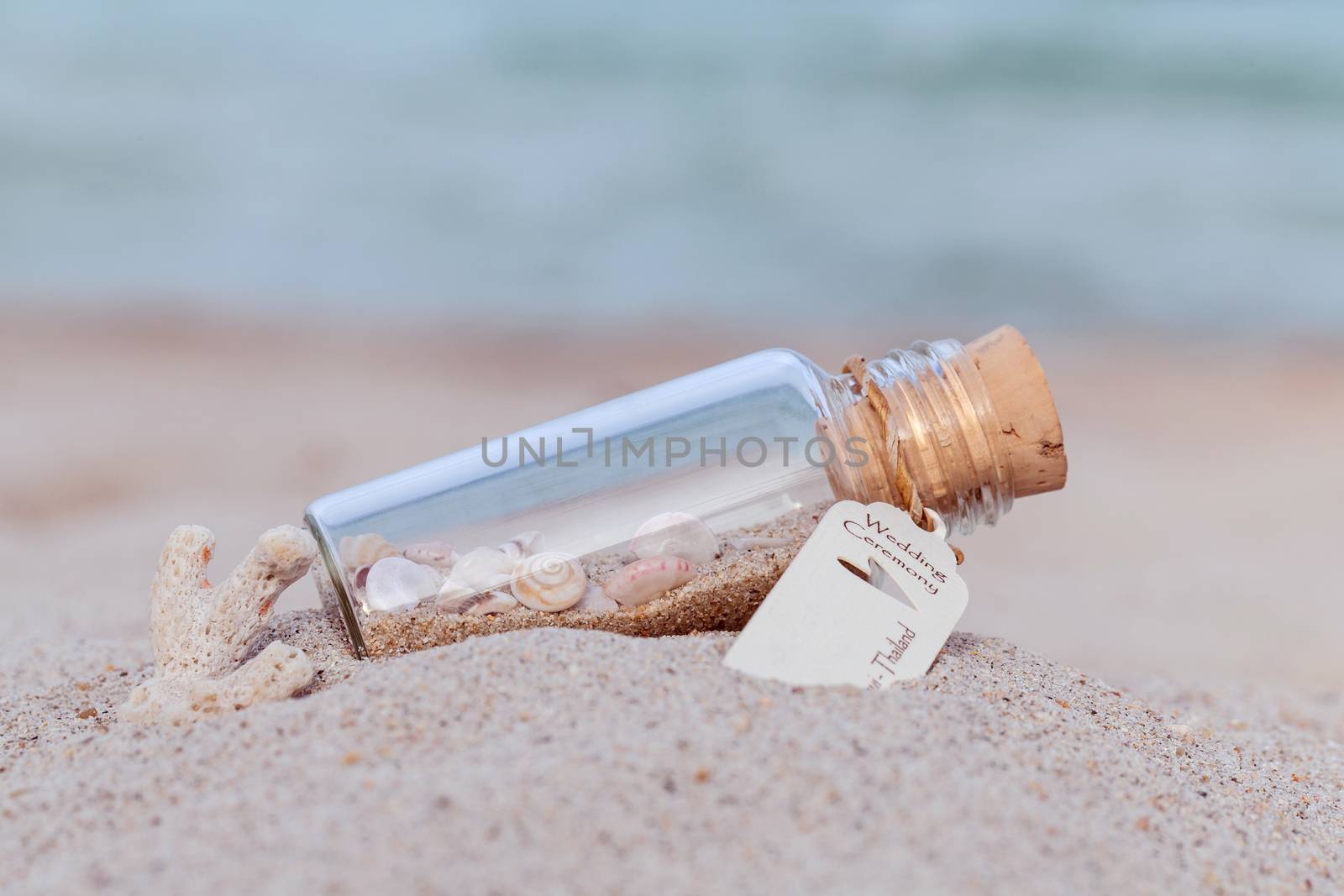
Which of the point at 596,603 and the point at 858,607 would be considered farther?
the point at 596,603

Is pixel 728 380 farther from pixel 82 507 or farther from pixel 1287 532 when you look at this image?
pixel 82 507

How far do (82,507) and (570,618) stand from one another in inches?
150

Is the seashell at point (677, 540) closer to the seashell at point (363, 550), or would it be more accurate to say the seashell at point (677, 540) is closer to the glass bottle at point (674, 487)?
the glass bottle at point (674, 487)

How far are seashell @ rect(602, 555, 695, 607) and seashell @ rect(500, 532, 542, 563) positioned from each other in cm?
14

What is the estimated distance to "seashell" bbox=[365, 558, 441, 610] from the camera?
156 cm

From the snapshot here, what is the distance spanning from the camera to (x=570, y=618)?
155 cm

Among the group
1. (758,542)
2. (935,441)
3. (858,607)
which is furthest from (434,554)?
(935,441)

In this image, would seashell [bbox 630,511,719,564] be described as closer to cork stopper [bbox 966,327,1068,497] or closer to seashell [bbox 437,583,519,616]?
seashell [bbox 437,583,519,616]

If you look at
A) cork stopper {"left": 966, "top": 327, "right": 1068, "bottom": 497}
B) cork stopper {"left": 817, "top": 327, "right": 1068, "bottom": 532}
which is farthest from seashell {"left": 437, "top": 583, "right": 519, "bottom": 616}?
cork stopper {"left": 966, "top": 327, "right": 1068, "bottom": 497}

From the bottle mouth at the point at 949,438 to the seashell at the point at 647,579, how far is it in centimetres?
34

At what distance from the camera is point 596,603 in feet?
5.12

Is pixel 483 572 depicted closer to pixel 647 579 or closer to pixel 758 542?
pixel 647 579

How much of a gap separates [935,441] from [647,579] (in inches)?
18.1

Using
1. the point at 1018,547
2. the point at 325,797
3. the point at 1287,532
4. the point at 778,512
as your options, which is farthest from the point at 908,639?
the point at 1287,532
